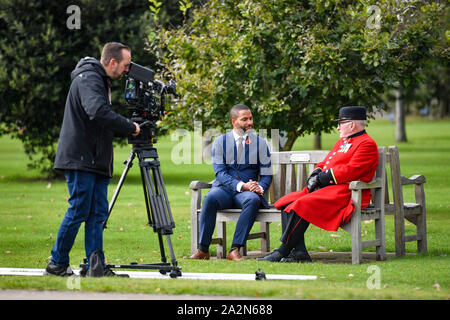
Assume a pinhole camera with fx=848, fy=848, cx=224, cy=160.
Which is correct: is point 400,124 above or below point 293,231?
above

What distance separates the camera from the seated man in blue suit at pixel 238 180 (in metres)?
9.35

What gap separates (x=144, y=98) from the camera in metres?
7.86

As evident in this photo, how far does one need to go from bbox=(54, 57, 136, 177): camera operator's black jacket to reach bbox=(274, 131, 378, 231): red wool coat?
233 cm

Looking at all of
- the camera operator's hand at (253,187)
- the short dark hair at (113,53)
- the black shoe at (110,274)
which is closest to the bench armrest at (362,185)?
the camera operator's hand at (253,187)

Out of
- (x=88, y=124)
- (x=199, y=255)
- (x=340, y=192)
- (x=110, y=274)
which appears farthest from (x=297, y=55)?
(x=110, y=274)

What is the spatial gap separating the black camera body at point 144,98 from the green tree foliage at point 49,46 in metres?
13.3

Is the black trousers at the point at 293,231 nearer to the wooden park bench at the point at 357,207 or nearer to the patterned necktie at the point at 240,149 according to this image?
the wooden park bench at the point at 357,207

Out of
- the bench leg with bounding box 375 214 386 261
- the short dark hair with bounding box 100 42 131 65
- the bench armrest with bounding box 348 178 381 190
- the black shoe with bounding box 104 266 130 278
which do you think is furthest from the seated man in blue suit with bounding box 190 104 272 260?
the short dark hair with bounding box 100 42 131 65

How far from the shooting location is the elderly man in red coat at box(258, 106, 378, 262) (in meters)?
8.96

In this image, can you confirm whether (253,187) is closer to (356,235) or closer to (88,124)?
(356,235)

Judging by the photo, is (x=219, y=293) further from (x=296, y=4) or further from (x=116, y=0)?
(x=116, y=0)

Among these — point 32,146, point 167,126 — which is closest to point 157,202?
point 167,126

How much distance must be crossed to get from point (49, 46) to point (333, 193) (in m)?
14.1

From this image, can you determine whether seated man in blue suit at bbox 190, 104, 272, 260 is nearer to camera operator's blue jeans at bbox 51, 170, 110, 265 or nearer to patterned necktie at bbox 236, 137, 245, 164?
patterned necktie at bbox 236, 137, 245, 164
